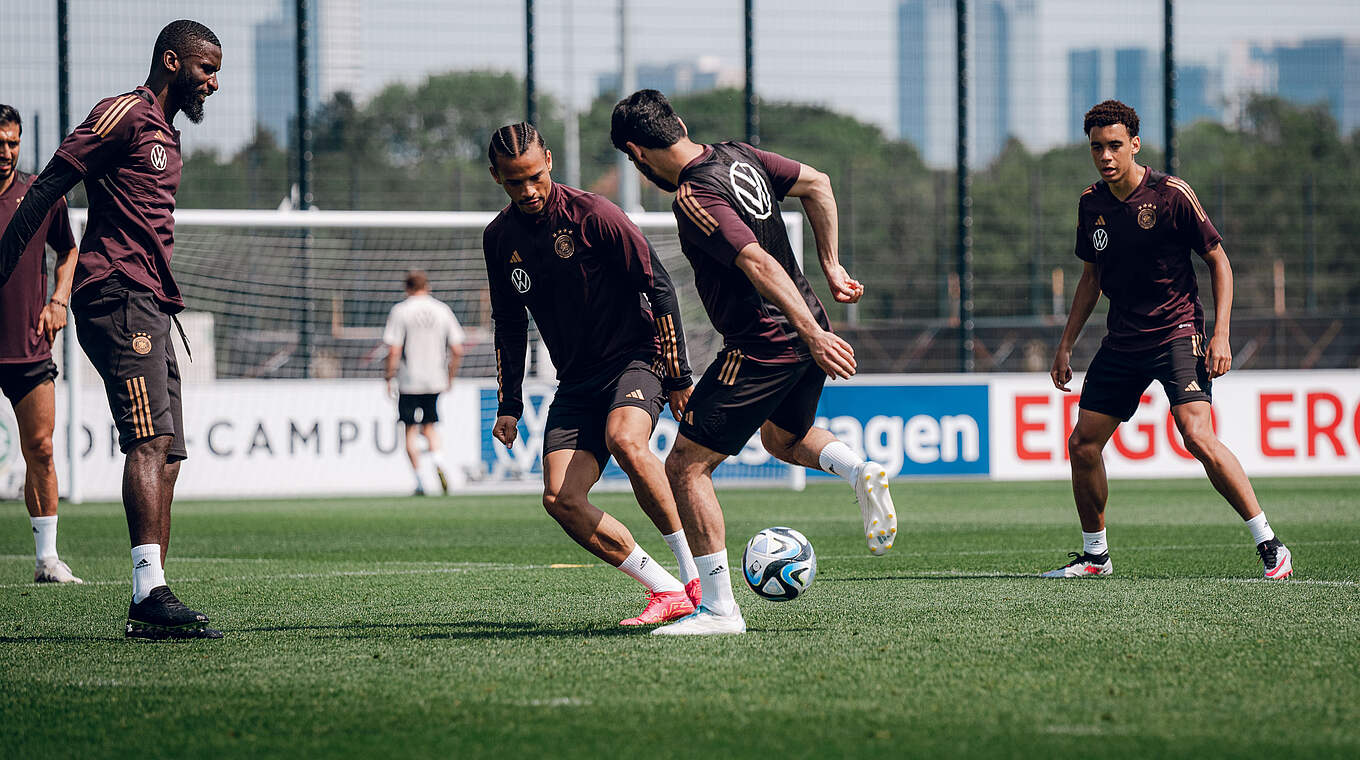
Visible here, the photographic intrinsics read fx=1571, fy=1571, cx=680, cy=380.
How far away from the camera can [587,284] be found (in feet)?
19.8

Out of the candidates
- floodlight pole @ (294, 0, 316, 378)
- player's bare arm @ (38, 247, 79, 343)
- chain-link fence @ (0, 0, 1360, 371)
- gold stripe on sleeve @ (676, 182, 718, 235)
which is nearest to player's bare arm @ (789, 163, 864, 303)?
gold stripe on sleeve @ (676, 182, 718, 235)

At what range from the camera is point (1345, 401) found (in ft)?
53.6

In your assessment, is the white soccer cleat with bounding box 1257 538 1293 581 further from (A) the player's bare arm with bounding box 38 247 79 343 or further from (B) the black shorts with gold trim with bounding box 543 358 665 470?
(A) the player's bare arm with bounding box 38 247 79 343

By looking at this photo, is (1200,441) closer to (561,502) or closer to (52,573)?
(561,502)

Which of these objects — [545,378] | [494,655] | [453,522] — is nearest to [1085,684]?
[494,655]

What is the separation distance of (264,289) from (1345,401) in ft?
37.2

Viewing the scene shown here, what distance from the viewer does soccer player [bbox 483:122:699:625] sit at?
19.5 ft

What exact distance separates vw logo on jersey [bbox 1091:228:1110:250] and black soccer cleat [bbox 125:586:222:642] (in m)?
4.47

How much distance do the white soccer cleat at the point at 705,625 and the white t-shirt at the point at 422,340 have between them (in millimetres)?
9594

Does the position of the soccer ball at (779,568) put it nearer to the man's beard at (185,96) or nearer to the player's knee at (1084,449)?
the player's knee at (1084,449)

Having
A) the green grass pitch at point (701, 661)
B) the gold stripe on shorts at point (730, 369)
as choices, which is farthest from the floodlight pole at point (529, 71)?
the gold stripe on shorts at point (730, 369)

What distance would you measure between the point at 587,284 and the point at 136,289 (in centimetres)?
168

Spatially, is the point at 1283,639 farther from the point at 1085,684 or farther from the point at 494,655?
the point at 494,655

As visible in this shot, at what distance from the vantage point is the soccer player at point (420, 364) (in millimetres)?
14977
